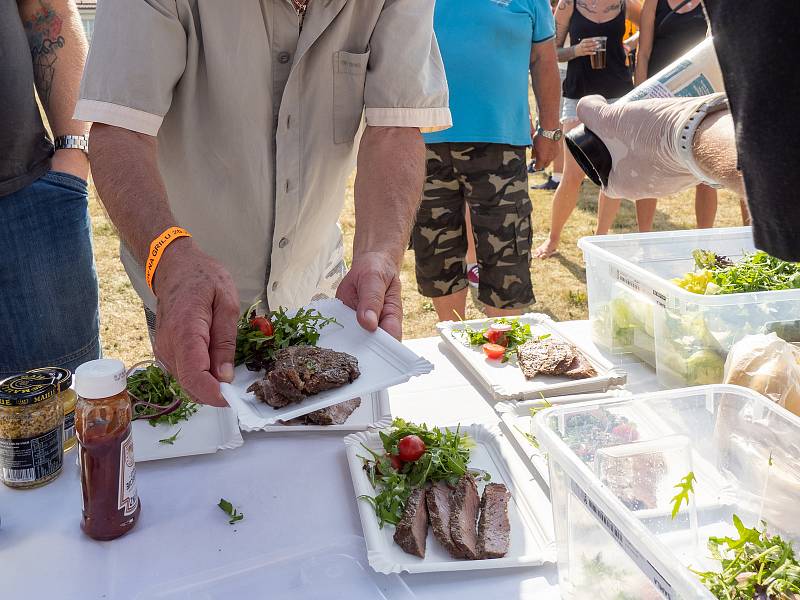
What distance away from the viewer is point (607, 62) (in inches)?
221

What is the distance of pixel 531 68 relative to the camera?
4379 mm

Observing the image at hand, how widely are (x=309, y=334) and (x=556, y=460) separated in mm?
713

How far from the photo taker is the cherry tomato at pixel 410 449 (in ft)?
5.09

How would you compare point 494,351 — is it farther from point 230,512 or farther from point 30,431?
A: point 30,431

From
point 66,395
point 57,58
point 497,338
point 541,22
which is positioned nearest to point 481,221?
point 541,22

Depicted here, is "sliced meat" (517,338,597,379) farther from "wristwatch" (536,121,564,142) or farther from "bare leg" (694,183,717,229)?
"bare leg" (694,183,717,229)

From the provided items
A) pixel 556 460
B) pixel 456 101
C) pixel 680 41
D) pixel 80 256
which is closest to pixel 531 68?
pixel 456 101

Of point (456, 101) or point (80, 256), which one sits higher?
point (456, 101)

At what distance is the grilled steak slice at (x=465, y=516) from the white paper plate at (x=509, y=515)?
0.03 m

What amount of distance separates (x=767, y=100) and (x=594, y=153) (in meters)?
0.95

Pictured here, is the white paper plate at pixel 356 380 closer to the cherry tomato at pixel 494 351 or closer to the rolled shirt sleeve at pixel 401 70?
the cherry tomato at pixel 494 351

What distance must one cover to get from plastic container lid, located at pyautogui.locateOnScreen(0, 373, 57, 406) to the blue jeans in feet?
3.25

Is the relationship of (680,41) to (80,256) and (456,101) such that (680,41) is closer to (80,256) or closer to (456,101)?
(456,101)

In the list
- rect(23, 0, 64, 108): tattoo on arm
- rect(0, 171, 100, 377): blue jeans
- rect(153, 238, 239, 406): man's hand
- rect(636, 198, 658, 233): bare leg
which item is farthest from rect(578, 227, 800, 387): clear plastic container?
rect(636, 198, 658, 233): bare leg
